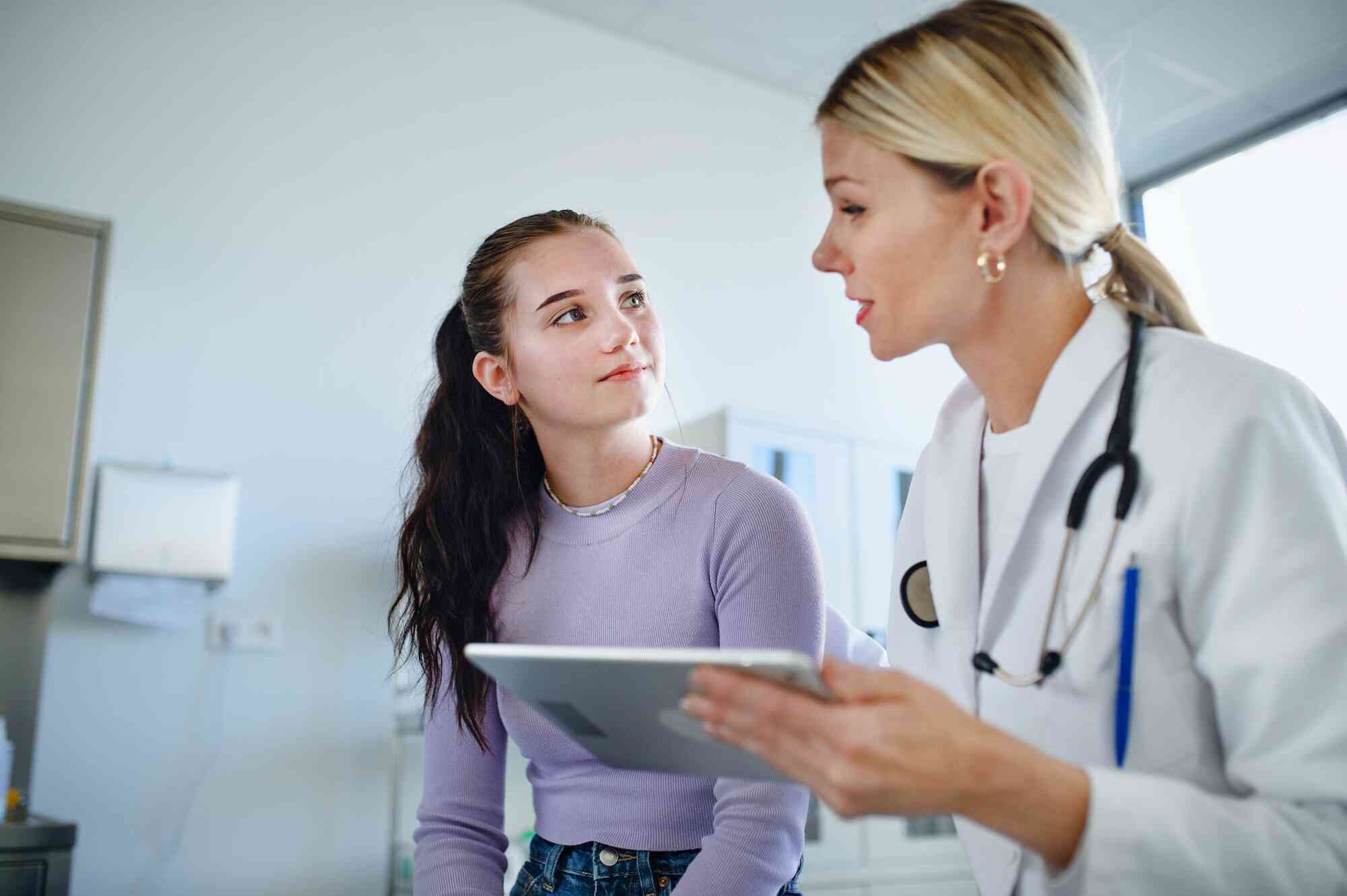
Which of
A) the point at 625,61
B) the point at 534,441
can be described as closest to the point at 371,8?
the point at 625,61

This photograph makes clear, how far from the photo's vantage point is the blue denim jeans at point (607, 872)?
4.33 ft

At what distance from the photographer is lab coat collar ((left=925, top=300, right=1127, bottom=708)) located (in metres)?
0.99

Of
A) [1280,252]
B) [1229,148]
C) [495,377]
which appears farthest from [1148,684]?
[1229,148]

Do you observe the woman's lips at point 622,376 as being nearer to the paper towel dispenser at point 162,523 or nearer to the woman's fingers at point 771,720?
the woman's fingers at point 771,720

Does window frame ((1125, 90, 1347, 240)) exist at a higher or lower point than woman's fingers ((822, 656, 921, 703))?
higher

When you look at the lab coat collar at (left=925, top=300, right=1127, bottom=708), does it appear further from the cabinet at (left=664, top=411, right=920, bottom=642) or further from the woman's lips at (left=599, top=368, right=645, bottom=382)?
the cabinet at (left=664, top=411, right=920, bottom=642)

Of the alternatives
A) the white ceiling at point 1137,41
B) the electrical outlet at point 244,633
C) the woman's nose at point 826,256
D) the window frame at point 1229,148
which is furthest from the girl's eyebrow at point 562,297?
→ the window frame at point 1229,148

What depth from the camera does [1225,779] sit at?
871 mm

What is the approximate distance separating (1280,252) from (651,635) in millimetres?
3691

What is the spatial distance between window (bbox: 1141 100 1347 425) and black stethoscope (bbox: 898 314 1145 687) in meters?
3.21

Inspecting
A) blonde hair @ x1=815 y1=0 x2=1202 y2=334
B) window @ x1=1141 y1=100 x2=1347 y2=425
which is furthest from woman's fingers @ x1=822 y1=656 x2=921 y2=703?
window @ x1=1141 y1=100 x2=1347 y2=425

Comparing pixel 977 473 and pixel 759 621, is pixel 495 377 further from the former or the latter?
pixel 977 473

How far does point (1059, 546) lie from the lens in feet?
3.18

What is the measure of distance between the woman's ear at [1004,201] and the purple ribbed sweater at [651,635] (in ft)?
1.66
